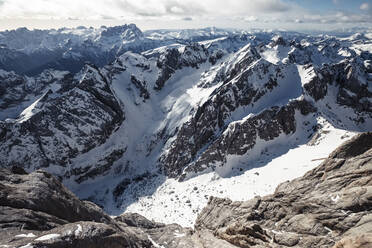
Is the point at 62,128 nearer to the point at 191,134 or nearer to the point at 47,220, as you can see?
the point at 191,134

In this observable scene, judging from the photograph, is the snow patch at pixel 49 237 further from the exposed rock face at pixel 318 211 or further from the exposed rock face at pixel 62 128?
the exposed rock face at pixel 62 128

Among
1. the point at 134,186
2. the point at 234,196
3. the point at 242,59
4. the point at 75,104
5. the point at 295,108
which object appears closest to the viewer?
the point at 234,196

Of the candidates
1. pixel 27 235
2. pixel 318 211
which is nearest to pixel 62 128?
pixel 27 235

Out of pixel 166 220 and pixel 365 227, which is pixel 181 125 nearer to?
pixel 166 220

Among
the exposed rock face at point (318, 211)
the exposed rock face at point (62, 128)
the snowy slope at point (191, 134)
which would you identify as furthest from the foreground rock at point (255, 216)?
the exposed rock face at point (62, 128)

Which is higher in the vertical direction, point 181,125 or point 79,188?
point 181,125

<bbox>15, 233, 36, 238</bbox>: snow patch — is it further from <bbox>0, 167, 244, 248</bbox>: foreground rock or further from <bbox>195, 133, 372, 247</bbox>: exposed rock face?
<bbox>195, 133, 372, 247</bbox>: exposed rock face

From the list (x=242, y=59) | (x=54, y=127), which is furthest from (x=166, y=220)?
(x=242, y=59)

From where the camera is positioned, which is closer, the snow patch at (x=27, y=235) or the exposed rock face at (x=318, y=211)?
the snow patch at (x=27, y=235)
